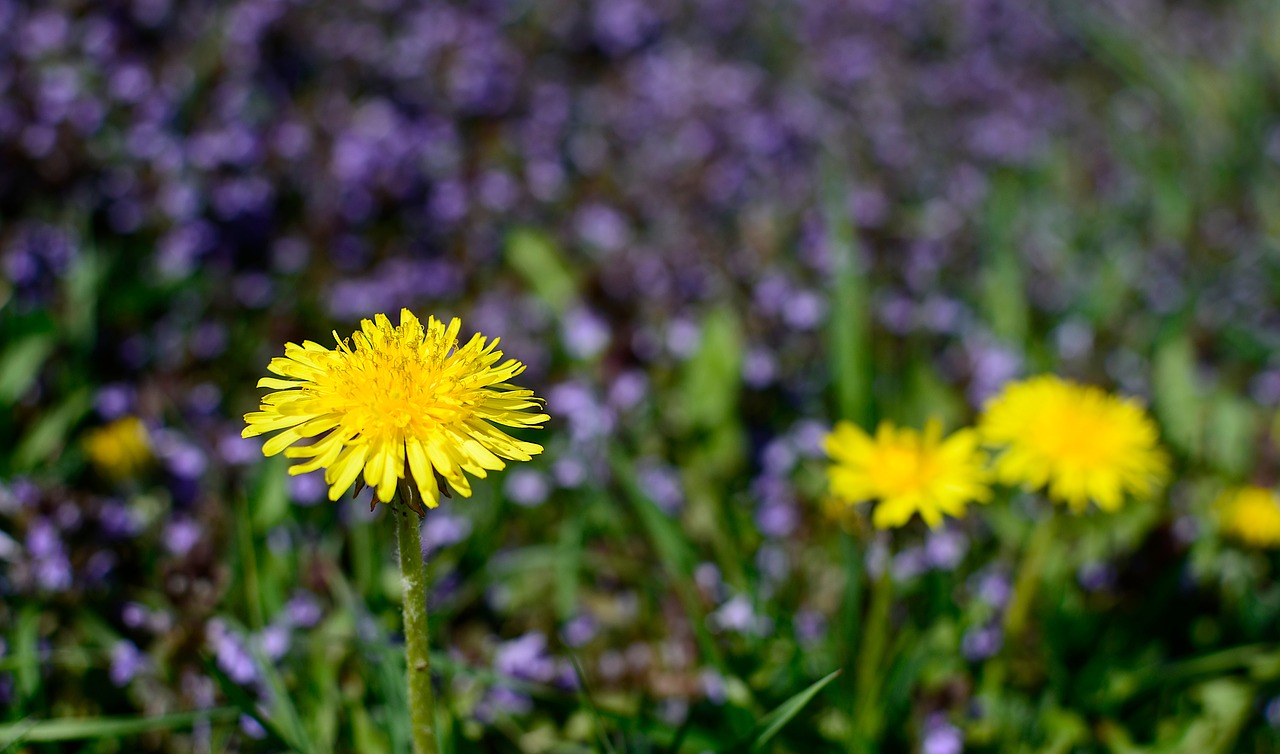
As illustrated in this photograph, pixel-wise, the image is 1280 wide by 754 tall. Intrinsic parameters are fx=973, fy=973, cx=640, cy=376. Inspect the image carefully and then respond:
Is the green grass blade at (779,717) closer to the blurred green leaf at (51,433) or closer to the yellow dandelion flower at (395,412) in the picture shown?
A: the yellow dandelion flower at (395,412)

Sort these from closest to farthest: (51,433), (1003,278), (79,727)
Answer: (79,727), (51,433), (1003,278)

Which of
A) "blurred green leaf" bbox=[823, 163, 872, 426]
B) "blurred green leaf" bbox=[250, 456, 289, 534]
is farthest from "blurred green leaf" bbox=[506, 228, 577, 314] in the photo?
"blurred green leaf" bbox=[250, 456, 289, 534]

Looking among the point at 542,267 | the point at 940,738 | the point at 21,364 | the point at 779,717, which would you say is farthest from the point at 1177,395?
the point at 21,364

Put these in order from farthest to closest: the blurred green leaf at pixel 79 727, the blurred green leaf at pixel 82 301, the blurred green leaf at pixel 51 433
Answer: the blurred green leaf at pixel 82 301, the blurred green leaf at pixel 51 433, the blurred green leaf at pixel 79 727

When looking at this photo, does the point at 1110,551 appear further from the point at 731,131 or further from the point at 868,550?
the point at 731,131

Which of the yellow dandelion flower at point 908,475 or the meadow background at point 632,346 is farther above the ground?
the meadow background at point 632,346

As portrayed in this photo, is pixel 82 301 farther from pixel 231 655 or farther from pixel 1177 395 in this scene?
pixel 1177 395

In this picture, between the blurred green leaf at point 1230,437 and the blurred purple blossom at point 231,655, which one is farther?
the blurred green leaf at point 1230,437

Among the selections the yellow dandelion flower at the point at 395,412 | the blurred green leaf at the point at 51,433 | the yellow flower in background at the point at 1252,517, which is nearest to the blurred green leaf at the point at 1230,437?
the yellow flower in background at the point at 1252,517
